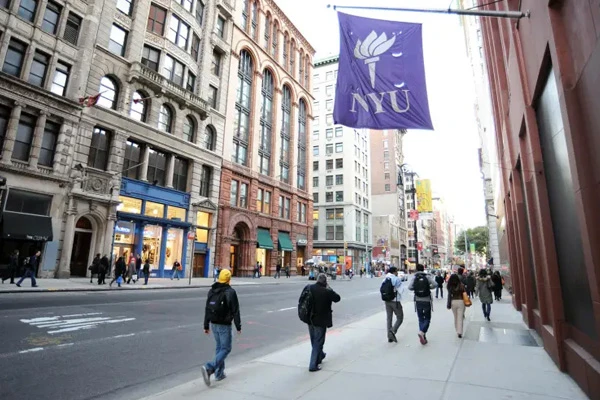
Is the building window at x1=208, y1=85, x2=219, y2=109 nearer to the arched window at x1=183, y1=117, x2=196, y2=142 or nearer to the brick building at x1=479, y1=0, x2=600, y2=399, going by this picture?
the arched window at x1=183, y1=117, x2=196, y2=142

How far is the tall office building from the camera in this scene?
229 ft

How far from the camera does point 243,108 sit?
135ft

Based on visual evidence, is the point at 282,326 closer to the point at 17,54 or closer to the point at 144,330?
the point at 144,330

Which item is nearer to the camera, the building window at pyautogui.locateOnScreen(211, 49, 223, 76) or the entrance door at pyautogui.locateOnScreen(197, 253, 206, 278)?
the entrance door at pyautogui.locateOnScreen(197, 253, 206, 278)

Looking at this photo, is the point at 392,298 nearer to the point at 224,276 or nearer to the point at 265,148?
the point at 224,276

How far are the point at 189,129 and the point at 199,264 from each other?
13.1 meters

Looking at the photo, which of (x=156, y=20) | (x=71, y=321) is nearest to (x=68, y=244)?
(x=71, y=321)

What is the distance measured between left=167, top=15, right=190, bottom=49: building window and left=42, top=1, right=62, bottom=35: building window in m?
8.95

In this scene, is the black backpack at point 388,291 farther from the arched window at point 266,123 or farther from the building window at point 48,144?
the arched window at point 266,123

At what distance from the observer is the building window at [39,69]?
861 inches

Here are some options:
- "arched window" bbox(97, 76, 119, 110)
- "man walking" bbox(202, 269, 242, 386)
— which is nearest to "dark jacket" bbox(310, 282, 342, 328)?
"man walking" bbox(202, 269, 242, 386)

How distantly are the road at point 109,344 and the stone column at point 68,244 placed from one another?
9086 mm

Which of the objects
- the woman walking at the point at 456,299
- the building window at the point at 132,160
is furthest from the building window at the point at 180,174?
the woman walking at the point at 456,299

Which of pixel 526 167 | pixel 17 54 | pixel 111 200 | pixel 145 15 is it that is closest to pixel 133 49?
pixel 145 15
